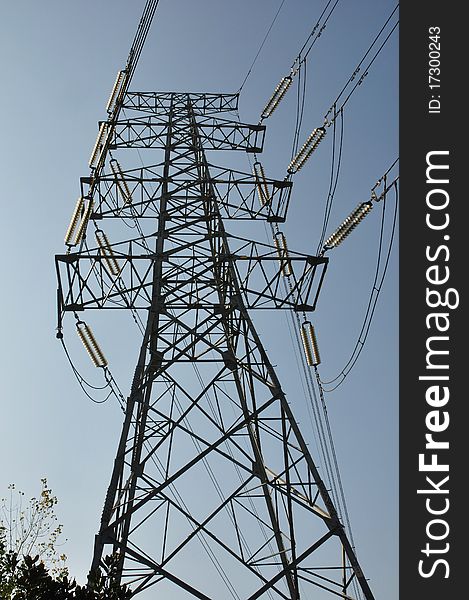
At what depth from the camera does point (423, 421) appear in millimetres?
10000

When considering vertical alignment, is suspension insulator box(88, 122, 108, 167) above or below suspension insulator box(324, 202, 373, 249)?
above

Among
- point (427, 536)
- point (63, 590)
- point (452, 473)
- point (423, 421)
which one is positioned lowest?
point (63, 590)

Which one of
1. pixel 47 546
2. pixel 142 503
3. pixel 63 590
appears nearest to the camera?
pixel 63 590

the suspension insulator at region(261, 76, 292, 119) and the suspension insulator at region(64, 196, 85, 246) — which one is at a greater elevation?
the suspension insulator at region(261, 76, 292, 119)

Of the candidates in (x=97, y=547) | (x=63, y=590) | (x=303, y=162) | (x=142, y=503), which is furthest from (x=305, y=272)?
(x=63, y=590)

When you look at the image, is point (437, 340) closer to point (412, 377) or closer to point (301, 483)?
point (412, 377)

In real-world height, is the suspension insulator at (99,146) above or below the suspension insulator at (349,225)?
above

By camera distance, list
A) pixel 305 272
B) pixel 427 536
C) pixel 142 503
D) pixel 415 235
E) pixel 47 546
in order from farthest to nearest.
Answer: pixel 47 546
pixel 305 272
pixel 142 503
pixel 415 235
pixel 427 536

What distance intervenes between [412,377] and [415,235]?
1803mm

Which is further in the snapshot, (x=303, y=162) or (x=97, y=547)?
(x=303, y=162)

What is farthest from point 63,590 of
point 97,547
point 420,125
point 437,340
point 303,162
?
point 303,162

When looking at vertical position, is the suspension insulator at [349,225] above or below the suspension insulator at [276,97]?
below

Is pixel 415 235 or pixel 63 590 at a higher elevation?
pixel 415 235

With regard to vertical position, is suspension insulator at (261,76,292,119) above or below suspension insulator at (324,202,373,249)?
above
